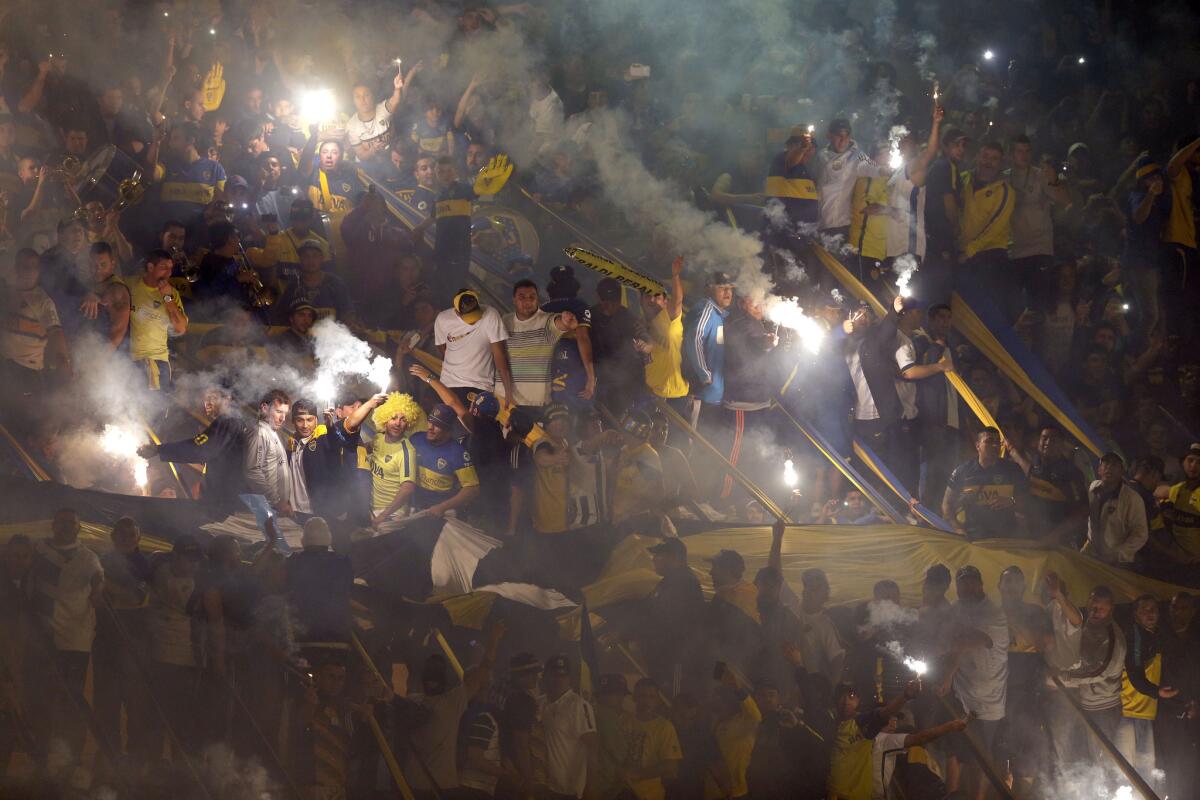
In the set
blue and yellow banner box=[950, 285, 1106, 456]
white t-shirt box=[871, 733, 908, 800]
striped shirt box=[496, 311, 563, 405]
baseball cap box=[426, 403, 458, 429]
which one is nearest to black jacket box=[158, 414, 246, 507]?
baseball cap box=[426, 403, 458, 429]

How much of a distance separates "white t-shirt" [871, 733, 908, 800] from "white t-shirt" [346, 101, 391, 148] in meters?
5.74

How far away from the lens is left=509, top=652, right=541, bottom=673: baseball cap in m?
11.4

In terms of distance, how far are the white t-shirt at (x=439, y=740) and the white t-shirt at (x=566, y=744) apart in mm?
635

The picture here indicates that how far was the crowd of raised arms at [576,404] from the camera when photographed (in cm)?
1102

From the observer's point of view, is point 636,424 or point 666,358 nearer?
point 636,424

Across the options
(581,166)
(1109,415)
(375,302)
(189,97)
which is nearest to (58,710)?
(375,302)

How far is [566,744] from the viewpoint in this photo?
37.5 ft

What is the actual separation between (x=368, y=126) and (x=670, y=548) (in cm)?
385

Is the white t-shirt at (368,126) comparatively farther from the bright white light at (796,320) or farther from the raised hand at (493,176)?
the bright white light at (796,320)

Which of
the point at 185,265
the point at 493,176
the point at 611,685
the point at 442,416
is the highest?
the point at 493,176

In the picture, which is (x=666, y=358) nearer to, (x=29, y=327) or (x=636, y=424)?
(x=636, y=424)

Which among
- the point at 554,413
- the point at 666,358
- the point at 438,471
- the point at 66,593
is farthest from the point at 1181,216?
the point at 66,593

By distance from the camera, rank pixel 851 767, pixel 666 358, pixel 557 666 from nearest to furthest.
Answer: pixel 557 666, pixel 851 767, pixel 666 358

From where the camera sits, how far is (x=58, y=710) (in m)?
10.6
